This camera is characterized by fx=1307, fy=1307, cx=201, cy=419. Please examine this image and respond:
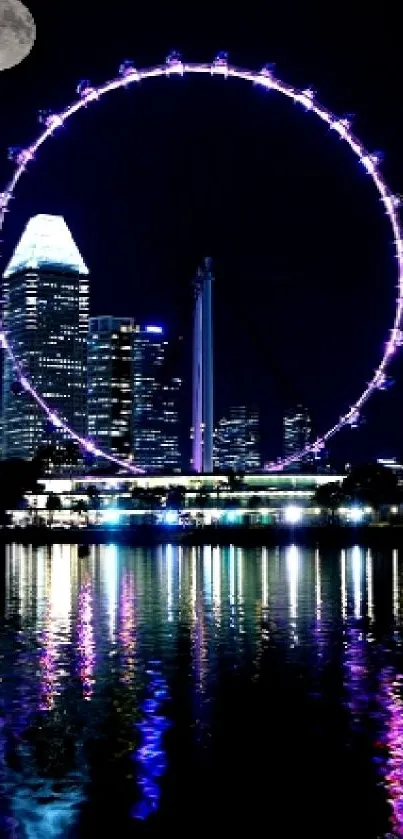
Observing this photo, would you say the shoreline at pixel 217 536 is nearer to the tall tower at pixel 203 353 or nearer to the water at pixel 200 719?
the tall tower at pixel 203 353

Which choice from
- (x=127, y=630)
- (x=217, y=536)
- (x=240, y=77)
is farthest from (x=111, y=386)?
(x=127, y=630)

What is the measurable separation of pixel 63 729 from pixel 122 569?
24.3m

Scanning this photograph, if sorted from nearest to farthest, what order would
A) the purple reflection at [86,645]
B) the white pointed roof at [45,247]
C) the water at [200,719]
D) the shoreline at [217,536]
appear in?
the water at [200,719]
the purple reflection at [86,645]
the shoreline at [217,536]
the white pointed roof at [45,247]

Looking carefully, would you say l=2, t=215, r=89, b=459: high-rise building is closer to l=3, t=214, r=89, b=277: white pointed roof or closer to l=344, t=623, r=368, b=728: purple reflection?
l=3, t=214, r=89, b=277: white pointed roof

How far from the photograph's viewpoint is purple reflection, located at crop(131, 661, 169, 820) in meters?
8.20

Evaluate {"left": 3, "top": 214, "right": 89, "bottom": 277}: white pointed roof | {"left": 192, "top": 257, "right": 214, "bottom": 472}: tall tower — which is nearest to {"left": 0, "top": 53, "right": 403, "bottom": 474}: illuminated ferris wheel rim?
{"left": 192, "top": 257, "right": 214, "bottom": 472}: tall tower

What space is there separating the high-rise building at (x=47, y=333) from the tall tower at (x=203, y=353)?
159ft

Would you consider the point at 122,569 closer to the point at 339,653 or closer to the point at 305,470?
the point at 339,653

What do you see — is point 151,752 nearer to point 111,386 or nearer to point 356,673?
point 356,673

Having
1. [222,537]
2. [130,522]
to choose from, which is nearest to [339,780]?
[222,537]

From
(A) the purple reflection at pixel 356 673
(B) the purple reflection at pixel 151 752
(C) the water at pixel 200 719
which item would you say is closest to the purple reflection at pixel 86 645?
(C) the water at pixel 200 719

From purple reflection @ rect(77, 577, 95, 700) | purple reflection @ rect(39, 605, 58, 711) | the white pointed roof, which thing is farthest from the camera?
the white pointed roof

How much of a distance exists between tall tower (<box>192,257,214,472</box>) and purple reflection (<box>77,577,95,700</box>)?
34478 millimetres

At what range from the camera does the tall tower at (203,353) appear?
58594 mm
